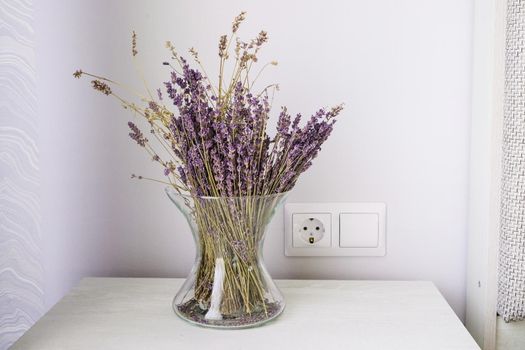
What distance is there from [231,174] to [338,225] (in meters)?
0.36

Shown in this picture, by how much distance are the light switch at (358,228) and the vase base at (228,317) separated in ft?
0.83

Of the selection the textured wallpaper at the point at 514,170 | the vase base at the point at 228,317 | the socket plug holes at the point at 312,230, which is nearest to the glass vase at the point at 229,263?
the vase base at the point at 228,317

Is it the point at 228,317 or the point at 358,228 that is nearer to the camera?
the point at 228,317

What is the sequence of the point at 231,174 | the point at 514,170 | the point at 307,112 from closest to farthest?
the point at 231,174 < the point at 514,170 < the point at 307,112

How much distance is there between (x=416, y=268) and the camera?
103 cm

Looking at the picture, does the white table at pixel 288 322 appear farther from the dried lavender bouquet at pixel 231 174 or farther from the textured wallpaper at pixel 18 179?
the textured wallpaper at pixel 18 179

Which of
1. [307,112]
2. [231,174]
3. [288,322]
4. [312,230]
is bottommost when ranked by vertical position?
[288,322]

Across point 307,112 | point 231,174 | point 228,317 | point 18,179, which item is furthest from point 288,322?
point 18,179

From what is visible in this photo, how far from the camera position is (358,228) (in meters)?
1.01

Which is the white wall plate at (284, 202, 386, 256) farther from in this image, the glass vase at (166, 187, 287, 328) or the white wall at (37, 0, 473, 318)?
the glass vase at (166, 187, 287, 328)

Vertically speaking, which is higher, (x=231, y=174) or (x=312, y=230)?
(x=231, y=174)

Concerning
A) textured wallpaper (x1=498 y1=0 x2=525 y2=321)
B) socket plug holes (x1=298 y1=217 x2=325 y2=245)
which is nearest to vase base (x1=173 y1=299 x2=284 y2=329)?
socket plug holes (x1=298 y1=217 x2=325 y2=245)

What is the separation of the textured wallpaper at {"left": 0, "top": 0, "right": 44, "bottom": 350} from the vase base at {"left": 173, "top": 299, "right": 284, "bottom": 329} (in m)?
0.39

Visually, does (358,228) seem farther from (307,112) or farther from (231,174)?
(231,174)
